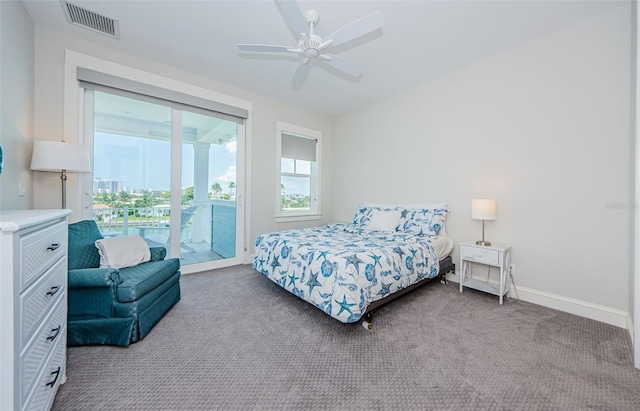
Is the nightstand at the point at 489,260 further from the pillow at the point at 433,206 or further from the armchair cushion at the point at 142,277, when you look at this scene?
the armchair cushion at the point at 142,277

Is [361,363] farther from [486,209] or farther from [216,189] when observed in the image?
[216,189]

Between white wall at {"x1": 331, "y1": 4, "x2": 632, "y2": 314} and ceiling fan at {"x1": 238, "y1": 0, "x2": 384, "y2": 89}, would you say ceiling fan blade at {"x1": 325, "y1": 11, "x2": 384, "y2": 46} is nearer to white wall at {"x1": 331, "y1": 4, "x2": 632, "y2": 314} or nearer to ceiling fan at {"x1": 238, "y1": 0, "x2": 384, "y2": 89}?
ceiling fan at {"x1": 238, "y1": 0, "x2": 384, "y2": 89}

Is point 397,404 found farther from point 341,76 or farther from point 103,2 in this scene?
point 103,2

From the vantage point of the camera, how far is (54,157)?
214 cm

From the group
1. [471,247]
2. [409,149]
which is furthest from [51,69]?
[471,247]

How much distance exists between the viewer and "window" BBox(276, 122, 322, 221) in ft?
14.6

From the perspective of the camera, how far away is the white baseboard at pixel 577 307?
2123mm

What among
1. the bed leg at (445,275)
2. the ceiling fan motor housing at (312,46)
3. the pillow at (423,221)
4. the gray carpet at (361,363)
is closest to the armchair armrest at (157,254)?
the gray carpet at (361,363)

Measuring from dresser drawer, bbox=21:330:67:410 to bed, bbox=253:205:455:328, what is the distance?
1559 mm

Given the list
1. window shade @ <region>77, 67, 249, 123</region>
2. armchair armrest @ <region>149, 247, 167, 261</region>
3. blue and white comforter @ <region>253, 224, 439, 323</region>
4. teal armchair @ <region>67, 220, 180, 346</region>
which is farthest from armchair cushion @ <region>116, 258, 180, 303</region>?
window shade @ <region>77, 67, 249, 123</region>

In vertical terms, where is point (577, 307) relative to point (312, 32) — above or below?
below

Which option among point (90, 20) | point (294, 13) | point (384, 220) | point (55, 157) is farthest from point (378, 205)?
point (90, 20)

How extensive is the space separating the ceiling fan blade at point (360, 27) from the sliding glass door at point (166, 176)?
2354mm

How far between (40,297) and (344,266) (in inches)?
66.8
